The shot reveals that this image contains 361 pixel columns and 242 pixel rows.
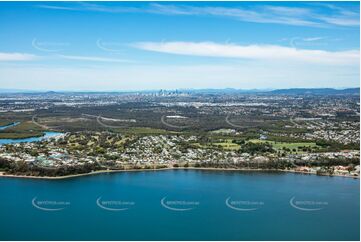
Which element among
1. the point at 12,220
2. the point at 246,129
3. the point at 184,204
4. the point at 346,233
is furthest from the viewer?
the point at 246,129

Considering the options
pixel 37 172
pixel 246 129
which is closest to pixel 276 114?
pixel 246 129

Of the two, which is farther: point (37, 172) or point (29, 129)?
point (29, 129)

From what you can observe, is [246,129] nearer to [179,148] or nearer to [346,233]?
[179,148]

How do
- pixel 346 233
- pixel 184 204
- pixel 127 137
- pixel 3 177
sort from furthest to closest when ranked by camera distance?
pixel 127 137 < pixel 3 177 < pixel 184 204 < pixel 346 233

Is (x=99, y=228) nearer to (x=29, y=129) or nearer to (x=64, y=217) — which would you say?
(x=64, y=217)

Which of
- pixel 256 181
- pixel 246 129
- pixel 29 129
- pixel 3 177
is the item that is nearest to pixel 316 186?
pixel 256 181

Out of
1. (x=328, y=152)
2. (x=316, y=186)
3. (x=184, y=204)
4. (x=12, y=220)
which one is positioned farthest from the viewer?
(x=328, y=152)
